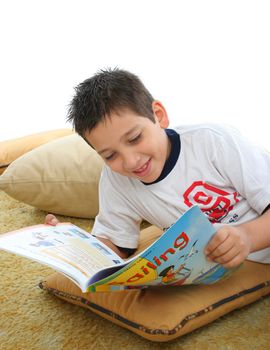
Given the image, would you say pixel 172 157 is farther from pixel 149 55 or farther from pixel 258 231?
pixel 149 55

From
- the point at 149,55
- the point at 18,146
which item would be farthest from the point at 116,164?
Answer: the point at 149,55

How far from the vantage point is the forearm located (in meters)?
1.05

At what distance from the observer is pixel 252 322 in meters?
1.08

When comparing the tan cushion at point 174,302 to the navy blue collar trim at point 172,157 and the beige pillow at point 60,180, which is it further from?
the beige pillow at point 60,180

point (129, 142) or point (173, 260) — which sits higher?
point (129, 142)

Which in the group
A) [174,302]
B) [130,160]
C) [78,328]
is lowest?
[78,328]

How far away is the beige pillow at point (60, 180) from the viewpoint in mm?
1664

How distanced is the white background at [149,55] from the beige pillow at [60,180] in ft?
1.33

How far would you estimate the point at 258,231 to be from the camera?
1.06m

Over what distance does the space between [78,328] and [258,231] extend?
42cm

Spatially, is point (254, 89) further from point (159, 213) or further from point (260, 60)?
point (159, 213)

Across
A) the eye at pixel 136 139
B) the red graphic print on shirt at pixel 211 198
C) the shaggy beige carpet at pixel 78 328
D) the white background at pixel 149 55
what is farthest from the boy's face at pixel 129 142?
the white background at pixel 149 55

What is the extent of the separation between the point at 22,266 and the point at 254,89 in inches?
52.6

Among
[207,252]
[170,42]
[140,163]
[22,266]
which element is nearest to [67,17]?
[170,42]
